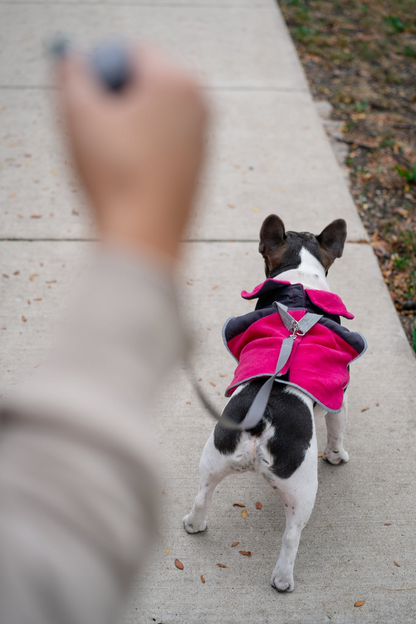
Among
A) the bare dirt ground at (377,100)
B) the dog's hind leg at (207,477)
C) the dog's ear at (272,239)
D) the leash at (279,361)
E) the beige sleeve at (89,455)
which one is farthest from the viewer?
the bare dirt ground at (377,100)

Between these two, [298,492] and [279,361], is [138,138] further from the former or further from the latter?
[298,492]

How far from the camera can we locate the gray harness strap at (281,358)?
6.39 feet

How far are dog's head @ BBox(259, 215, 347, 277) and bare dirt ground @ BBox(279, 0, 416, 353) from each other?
3.71ft

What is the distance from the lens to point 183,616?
2.19 meters

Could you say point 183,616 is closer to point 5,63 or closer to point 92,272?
point 92,272

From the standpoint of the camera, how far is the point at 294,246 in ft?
9.02

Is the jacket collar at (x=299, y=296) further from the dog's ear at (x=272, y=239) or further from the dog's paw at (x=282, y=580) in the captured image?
the dog's paw at (x=282, y=580)

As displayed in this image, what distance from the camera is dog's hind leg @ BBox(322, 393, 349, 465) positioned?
2.59m

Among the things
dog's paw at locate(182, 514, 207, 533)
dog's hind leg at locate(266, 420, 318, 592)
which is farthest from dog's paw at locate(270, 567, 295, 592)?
dog's paw at locate(182, 514, 207, 533)

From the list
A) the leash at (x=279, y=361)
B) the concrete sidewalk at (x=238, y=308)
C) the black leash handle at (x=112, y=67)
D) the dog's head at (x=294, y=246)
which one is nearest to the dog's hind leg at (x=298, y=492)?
the leash at (x=279, y=361)

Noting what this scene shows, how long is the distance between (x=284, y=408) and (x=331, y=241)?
1.17 metres

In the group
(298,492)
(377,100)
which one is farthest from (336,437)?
(377,100)

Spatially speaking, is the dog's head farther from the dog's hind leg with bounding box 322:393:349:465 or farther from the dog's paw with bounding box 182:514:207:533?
the dog's paw with bounding box 182:514:207:533

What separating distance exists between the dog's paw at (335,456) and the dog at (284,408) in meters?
0.13
